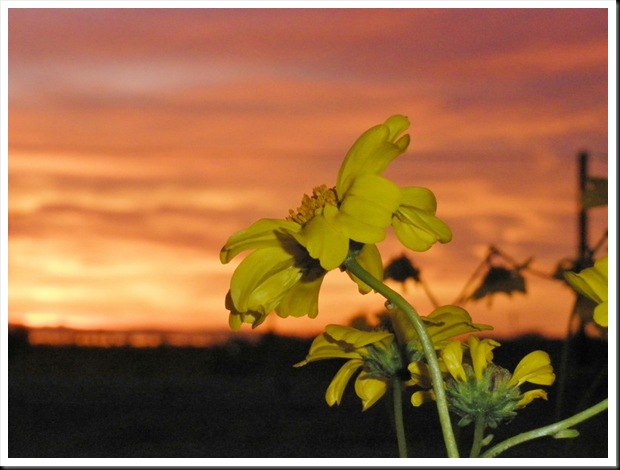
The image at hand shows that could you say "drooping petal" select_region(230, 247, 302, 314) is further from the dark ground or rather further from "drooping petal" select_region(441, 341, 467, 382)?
the dark ground

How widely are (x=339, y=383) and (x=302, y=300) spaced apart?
0.07 metres

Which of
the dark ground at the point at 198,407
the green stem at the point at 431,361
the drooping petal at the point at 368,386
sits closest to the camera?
the green stem at the point at 431,361

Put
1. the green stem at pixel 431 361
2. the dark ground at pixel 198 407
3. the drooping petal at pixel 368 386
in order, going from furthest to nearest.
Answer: the dark ground at pixel 198 407, the drooping petal at pixel 368 386, the green stem at pixel 431 361

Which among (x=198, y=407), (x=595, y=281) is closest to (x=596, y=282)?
(x=595, y=281)

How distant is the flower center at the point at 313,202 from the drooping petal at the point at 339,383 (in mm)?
64

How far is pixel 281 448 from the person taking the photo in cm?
209

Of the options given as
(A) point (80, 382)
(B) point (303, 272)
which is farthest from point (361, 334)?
(A) point (80, 382)

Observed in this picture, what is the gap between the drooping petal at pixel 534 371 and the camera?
1.07 feet

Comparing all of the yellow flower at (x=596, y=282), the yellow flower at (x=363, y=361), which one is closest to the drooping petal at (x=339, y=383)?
the yellow flower at (x=363, y=361)

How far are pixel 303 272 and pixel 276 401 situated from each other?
74.2 inches

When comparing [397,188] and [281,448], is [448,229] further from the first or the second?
[281,448]

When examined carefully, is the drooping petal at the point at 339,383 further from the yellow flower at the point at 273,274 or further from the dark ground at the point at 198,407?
the dark ground at the point at 198,407

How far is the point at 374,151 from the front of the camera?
301 millimetres

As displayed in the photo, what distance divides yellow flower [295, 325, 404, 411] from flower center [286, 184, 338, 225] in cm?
4
